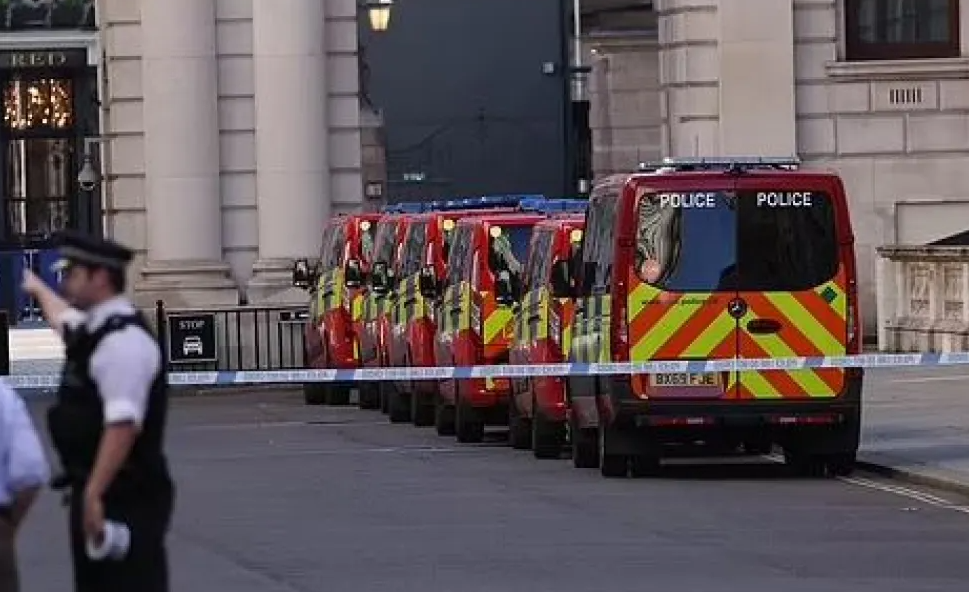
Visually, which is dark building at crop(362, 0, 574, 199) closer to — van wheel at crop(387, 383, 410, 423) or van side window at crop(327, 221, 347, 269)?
van side window at crop(327, 221, 347, 269)

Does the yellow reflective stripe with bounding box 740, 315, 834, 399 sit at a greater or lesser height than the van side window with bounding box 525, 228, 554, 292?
lesser

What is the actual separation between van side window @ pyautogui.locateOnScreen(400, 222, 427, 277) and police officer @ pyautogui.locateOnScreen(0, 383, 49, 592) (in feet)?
63.6

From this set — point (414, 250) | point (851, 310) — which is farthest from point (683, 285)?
point (414, 250)

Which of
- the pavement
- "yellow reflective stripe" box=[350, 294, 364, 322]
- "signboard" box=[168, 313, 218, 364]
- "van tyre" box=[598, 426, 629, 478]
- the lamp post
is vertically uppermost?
the lamp post

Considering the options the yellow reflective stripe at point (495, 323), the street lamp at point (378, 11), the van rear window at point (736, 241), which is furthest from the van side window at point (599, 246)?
the street lamp at point (378, 11)

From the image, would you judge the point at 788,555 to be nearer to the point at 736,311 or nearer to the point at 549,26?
the point at 736,311

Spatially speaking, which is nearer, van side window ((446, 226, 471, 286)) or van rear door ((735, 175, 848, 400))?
van rear door ((735, 175, 848, 400))

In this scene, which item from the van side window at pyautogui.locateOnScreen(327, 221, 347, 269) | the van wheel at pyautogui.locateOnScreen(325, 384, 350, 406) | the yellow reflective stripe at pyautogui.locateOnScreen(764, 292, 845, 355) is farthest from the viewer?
the van wheel at pyautogui.locateOnScreen(325, 384, 350, 406)

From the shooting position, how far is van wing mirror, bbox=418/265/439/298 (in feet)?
94.6

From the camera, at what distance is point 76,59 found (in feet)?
178

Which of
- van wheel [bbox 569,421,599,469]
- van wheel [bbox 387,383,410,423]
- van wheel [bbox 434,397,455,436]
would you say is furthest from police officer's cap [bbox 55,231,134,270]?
van wheel [bbox 387,383,410,423]

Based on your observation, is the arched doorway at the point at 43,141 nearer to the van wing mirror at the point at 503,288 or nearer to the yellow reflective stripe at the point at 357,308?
the yellow reflective stripe at the point at 357,308

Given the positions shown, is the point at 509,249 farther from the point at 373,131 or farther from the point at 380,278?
the point at 373,131

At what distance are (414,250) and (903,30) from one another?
11.5 meters
